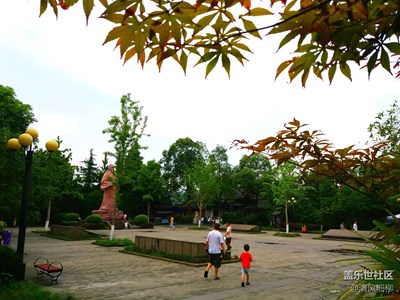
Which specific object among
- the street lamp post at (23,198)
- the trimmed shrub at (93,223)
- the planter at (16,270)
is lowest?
the trimmed shrub at (93,223)

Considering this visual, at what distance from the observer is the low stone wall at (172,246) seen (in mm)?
13414

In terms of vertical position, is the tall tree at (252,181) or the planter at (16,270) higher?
the tall tree at (252,181)

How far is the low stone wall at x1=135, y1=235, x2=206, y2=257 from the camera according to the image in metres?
13.4

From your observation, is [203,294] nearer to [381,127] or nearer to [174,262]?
[174,262]

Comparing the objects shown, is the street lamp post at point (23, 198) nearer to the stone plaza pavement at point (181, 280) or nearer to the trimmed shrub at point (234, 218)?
the stone plaza pavement at point (181, 280)

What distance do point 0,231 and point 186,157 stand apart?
49.4 metres

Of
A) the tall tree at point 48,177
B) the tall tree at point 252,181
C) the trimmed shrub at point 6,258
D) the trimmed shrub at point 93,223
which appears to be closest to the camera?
the trimmed shrub at point 6,258

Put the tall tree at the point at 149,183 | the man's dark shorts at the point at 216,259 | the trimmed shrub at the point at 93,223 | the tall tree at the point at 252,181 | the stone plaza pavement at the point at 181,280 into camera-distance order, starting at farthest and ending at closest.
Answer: the tall tree at the point at 149,183, the tall tree at the point at 252,181, the trimmed shrub at the point at 93,223, the man's dark shorts at the point at 216,259, the stone plaza pavement at the point at 181,280

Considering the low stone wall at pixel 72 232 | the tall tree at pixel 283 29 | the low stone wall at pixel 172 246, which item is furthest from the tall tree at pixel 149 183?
the tall tree at pixel 283 29

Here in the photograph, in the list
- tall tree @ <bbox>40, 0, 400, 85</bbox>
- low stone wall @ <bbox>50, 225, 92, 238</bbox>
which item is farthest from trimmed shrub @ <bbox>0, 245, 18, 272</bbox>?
low stone wall @ <bbox>50, 225, 92, 238</bbox>

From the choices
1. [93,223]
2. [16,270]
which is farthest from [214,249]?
[93,223]

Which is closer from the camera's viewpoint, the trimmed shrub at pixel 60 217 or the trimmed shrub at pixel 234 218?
the trimmed shrub at pixel 60 217

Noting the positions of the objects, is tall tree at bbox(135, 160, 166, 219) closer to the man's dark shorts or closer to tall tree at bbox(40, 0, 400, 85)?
the man's dark shorts

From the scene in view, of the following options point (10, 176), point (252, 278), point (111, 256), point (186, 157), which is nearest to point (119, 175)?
point (111, 256)
